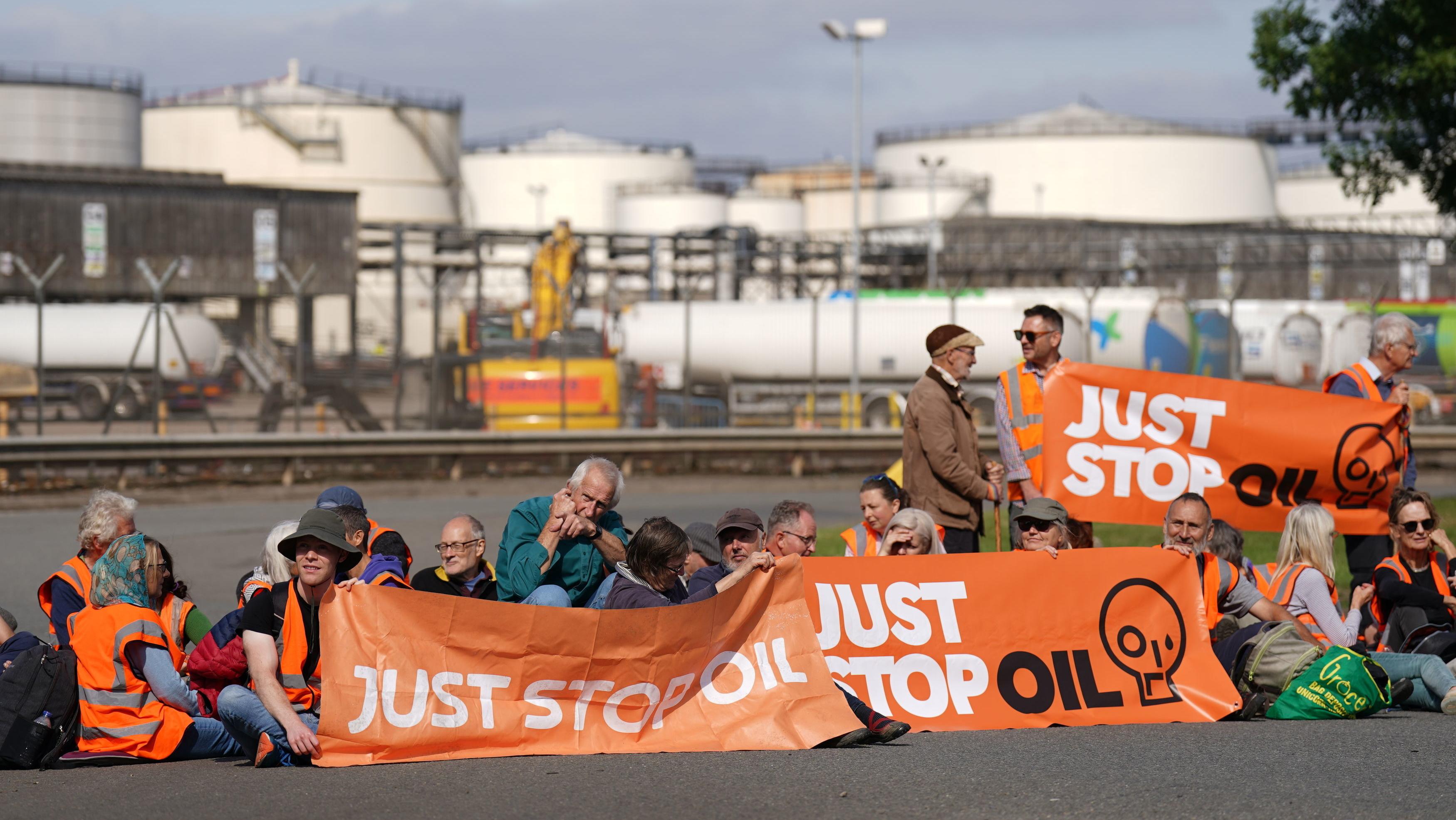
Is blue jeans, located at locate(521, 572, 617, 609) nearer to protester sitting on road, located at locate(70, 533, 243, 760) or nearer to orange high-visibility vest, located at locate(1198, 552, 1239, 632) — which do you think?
protester sitting on road, located at locate(70, 533, 243, 760)

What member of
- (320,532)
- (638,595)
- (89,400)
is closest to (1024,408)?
(638,595)

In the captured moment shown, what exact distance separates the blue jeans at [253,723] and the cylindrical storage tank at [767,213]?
232 feet

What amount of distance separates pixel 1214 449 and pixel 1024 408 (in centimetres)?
149

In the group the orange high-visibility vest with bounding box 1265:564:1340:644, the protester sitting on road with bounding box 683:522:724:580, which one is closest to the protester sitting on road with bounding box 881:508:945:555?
the protester sitting on road with bounding box 683:522:724:580

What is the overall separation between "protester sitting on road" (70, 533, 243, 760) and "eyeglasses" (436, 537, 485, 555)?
51.1 inches

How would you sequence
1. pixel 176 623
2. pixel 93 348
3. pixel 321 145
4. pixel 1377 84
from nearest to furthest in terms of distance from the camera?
pixel 176 623
pixel 1377 84
pixel 93 348
pixel 321 145

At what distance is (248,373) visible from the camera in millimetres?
34156

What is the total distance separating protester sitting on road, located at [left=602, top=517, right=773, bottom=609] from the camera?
647cm

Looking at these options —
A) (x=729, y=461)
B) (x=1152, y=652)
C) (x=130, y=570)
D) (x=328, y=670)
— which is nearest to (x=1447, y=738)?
(x=1152, y=652)

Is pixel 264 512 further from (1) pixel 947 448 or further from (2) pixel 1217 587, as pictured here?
(2) pixel 1217 587

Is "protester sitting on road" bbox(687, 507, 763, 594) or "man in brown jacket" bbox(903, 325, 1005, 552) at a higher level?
"man in brown jacket" bbox(903, 325, 1005, 552)

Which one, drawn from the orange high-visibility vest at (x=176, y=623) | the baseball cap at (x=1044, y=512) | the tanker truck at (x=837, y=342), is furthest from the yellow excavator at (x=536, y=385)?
the orange high-visibility vest at (x=176, y=623)

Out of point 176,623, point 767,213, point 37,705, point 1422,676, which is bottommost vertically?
point 1422,676

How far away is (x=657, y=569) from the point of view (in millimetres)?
6539
